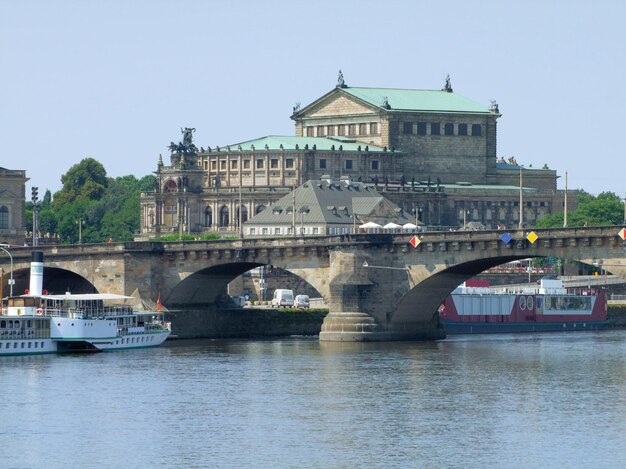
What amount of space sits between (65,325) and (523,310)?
5944 cm

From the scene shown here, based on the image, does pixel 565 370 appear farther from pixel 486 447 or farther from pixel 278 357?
pixel 486 447

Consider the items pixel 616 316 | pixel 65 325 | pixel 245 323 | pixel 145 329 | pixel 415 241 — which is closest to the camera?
pixel 65 325

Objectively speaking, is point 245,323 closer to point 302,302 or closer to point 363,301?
point 363,301

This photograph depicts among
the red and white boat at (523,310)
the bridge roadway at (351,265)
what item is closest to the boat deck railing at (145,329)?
the bridge roadway at (351,265)

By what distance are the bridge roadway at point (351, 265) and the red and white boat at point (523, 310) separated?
19242 millimetres

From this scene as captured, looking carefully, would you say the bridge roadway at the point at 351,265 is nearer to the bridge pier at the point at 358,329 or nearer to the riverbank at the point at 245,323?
the bridge pier at the point at 358,329

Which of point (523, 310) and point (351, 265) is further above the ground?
point (351, 265)

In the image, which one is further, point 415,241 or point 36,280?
point 415,241

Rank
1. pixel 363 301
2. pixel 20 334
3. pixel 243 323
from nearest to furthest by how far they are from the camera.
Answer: pixel 20 334, pixel 363 301, pixel 243 323

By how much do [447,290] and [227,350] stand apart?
1839 centimetres

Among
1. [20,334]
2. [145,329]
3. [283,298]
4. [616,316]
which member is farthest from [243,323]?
[616,316]

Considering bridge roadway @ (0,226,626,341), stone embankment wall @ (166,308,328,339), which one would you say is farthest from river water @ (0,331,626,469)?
stone embankment wall @ (166,308,328,339)

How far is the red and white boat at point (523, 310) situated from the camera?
174 meters

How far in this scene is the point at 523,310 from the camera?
18238 centimetres
